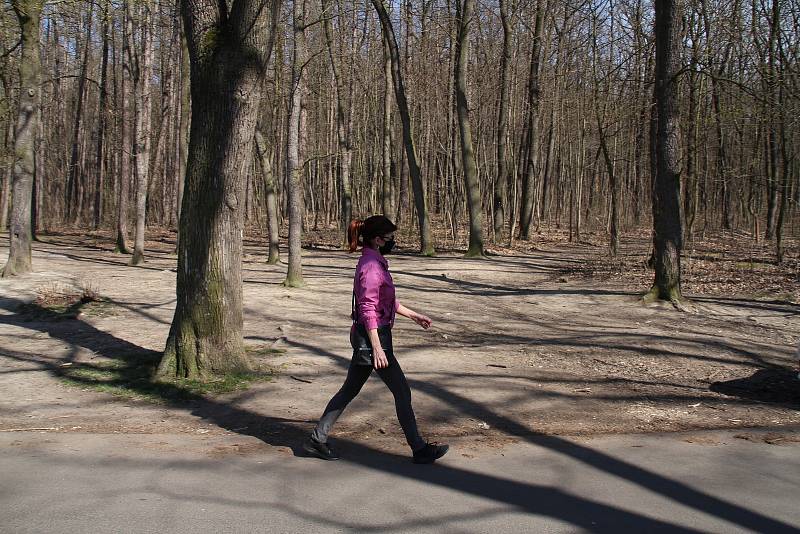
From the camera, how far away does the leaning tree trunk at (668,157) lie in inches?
520

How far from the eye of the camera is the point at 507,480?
17.7 ft

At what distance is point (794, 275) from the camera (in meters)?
17.6

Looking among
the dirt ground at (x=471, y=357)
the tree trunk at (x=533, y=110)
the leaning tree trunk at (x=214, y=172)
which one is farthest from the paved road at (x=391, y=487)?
the tree trunk at (x=533, y=110)

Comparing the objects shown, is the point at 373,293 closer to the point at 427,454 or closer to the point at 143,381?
the point at 427,454

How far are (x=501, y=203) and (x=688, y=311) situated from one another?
16737 mm

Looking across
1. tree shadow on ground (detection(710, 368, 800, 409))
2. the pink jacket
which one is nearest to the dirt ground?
tree shadow on ground (detection(710, 368, 800, 409))

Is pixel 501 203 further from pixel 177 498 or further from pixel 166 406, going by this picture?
pixel 177 498

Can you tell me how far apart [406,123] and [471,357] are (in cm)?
1497

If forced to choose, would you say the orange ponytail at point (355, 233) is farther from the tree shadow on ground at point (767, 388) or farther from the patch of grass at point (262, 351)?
the tree shadow on ground at point (767, 388)

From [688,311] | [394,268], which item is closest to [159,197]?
[394,268]

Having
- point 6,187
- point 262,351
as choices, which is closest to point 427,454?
point 262,351

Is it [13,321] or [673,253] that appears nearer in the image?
[13,321]

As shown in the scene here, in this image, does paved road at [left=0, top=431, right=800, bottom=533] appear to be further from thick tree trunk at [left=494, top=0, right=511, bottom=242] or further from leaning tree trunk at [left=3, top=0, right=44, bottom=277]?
→ thick tree trunk at [left=494, top=0, right=511, bottom=242]

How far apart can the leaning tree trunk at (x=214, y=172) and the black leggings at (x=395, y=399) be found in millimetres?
2854
